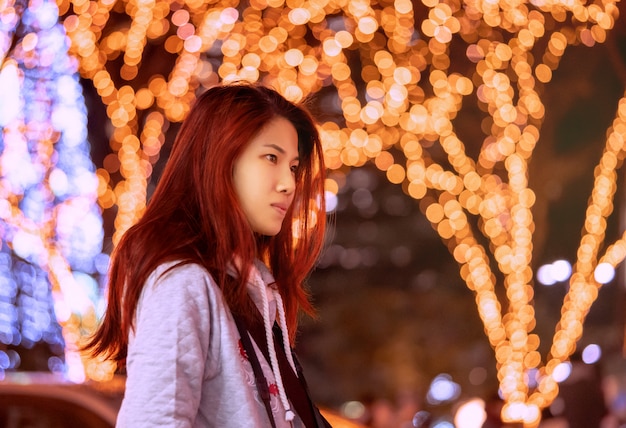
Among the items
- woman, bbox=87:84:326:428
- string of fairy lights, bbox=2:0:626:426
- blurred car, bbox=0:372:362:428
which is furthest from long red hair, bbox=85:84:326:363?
string of fairy lights, bbox=2:0:626:426

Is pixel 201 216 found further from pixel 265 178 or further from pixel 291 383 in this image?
pixel 291 383

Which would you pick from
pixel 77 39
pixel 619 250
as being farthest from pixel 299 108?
pixel 619 250

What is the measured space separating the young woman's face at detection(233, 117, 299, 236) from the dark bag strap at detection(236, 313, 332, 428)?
135 mm

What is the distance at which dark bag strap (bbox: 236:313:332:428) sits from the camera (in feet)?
3.41

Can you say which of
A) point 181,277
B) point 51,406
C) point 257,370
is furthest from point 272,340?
point 51,406

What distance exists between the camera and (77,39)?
365 centimetres

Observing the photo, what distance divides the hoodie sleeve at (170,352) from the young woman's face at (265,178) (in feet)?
0.51

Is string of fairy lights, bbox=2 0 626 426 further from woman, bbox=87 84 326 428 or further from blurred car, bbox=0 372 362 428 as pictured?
woman, bbox=87 84 326 428

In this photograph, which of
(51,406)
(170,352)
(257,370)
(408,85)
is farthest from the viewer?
(408,85)

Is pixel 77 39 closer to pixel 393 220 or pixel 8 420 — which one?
pixel 8 420

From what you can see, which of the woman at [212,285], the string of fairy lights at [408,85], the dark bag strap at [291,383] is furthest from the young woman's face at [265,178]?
the string of fairy lights at [408,85]

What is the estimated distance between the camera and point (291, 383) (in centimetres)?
106

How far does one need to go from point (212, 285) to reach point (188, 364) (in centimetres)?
11

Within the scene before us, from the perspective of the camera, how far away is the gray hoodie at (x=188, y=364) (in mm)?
881
